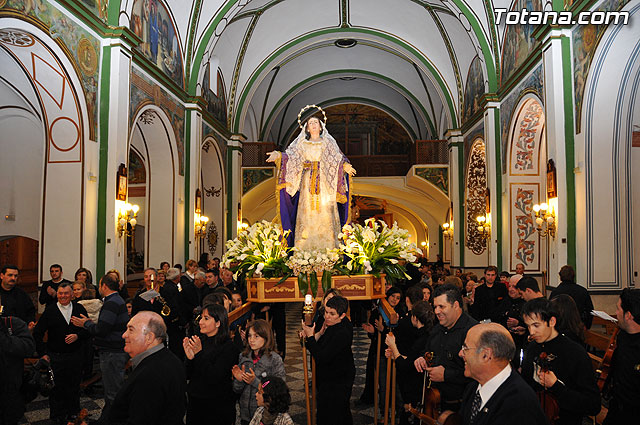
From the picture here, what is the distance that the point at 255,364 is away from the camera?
13.5 ft

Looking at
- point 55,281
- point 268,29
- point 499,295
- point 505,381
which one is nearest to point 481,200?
point 268,29

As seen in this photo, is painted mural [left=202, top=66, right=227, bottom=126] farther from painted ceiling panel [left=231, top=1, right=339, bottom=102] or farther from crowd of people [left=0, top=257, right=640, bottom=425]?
crowd of people [left=0, top=257, right=640, bottom=425]

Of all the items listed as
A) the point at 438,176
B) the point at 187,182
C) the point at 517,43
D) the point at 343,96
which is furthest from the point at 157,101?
the point at 343,96

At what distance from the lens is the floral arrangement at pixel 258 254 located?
650cm

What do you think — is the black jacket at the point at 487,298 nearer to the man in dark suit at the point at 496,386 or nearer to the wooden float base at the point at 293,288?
the wooden float base at the point at 293,288

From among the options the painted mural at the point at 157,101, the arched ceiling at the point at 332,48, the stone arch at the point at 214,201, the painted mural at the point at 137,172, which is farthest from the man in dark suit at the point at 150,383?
the painted mural at the point at 137,172

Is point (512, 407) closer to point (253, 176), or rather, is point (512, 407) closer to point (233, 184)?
point (233, 184)

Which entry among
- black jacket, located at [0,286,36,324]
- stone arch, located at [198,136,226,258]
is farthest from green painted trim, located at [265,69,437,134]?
black jacket, located at [0,286,36,324]

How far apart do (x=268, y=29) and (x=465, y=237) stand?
9.58 meters

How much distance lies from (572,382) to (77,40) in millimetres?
9106

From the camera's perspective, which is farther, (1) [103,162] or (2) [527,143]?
(2) [527,143]

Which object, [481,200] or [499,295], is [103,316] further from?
[481,200]

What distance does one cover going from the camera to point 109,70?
991 centimetres

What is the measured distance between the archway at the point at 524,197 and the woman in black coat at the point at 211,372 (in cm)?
1069
